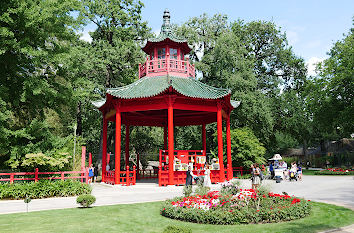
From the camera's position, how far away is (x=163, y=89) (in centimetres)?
1839

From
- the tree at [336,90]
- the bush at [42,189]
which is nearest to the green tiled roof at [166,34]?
the bush at [42,189]

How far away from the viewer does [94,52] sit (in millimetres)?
30516

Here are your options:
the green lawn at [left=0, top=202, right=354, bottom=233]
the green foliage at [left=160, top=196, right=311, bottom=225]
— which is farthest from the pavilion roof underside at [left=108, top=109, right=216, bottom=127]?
the green foliage at [left=160, top=196, right=311, bottom=225]

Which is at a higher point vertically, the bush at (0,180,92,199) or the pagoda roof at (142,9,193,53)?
the pagoda roof at (142,9,193,53)

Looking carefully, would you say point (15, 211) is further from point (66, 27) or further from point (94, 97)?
point (94, 97)

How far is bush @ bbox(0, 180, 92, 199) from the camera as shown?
1420cm

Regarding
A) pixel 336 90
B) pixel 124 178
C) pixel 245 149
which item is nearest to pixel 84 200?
pixel 124 178

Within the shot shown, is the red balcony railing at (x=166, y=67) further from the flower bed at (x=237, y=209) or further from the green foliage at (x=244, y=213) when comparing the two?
the green foliage at (x=244, y=213)

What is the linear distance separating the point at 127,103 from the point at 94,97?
11.7m

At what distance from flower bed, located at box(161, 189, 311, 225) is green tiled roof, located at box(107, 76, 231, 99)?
952 cm

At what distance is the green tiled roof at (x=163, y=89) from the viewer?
19170mm

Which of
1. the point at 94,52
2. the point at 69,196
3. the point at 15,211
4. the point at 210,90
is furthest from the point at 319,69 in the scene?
the point at 15,211

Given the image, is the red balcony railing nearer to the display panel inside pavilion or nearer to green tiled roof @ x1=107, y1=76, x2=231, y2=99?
the display panel inside pavilion

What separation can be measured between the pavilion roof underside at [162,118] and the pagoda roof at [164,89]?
3.51m
